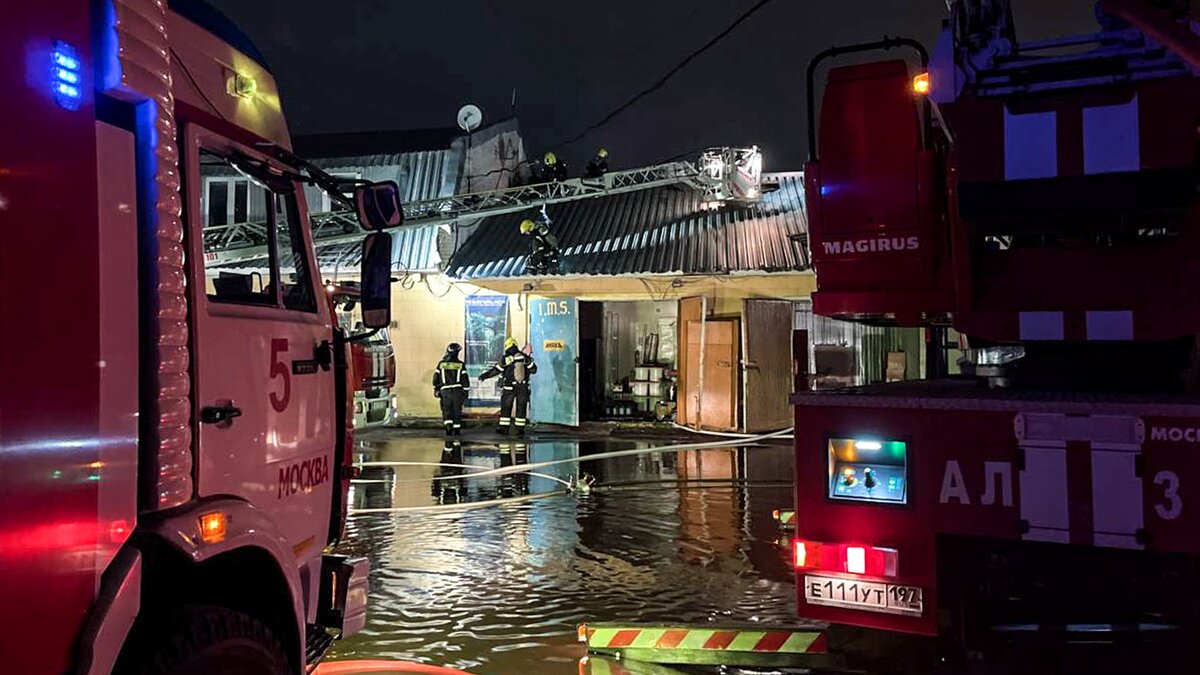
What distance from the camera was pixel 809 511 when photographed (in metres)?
3.14

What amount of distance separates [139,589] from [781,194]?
1615 cm

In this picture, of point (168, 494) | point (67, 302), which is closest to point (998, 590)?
point (168, 494)

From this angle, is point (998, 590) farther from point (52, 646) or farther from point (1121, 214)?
point (52, 646)

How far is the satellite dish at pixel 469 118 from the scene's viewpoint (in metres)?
17.4

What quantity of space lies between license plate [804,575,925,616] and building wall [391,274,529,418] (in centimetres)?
1397

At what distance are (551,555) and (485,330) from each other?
10.00m

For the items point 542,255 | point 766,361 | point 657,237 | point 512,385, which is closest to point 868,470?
point 542,255

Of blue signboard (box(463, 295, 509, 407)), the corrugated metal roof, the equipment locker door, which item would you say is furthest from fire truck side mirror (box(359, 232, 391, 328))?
blue signboard (box(463, 295, 509, 407))

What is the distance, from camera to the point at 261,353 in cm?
279

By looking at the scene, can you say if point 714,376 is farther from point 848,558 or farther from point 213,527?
point 213,527

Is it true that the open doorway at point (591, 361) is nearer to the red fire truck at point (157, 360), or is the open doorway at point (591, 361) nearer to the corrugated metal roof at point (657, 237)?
the corrugated metal roof at point (657, 237)

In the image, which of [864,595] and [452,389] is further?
[452,389]

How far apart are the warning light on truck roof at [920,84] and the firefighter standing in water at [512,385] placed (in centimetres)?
1162

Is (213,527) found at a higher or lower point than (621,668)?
higher
